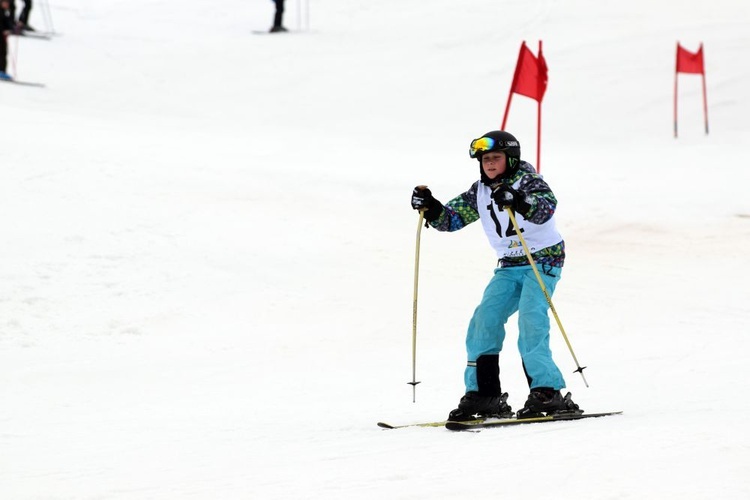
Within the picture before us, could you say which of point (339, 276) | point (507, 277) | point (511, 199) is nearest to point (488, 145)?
point (511, 199)

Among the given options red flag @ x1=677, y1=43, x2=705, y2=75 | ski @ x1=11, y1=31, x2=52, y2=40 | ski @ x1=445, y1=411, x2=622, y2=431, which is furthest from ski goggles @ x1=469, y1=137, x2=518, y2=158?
ski @ x1=11, y1=31, x2=52, y2=40

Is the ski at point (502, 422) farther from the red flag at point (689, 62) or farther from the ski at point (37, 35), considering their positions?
the ski at point (37, 35)

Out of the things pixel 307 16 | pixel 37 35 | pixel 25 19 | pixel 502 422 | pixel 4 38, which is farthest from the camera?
pixel 307 16

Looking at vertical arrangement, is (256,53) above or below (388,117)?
above

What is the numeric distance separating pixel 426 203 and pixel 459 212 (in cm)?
24

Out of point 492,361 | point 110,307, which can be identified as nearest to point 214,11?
point 110,307

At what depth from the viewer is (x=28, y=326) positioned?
8.58m

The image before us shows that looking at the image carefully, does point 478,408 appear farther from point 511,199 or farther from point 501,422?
point 511,199

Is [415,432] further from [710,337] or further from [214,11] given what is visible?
[214,11]

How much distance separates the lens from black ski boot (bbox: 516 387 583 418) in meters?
5.32

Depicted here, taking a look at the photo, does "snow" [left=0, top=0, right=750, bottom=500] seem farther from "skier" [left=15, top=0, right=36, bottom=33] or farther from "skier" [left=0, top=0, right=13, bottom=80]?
"skier" [left=15, top=0, right=36, bottom=33]

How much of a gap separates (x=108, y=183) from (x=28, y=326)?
3.62 meters

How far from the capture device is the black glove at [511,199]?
5.19 meters

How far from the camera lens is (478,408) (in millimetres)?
5523
